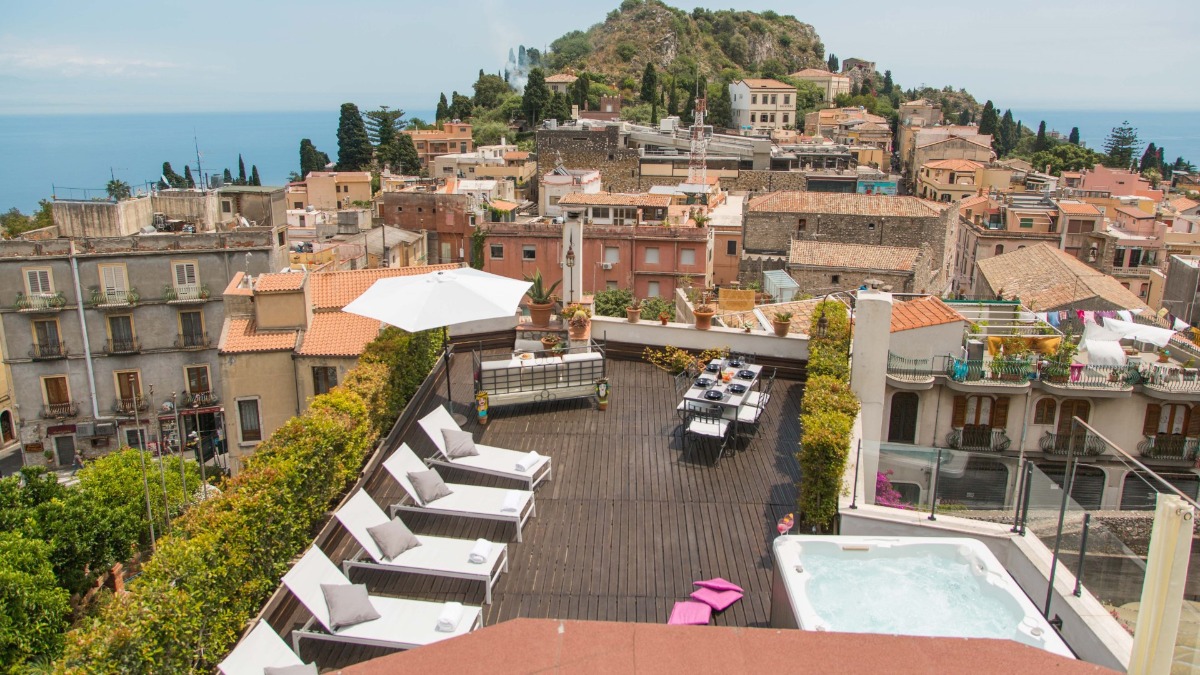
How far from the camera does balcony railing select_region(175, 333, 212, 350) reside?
97.1ft

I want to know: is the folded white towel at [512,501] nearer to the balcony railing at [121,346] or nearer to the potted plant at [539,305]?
the potted plant at [539,305]

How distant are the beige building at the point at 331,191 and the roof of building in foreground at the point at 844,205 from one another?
4082 centimetres

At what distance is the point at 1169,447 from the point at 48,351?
116ft

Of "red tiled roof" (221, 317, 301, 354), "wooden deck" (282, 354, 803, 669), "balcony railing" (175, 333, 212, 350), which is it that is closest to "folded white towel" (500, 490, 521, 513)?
"wooden deck" (282, 354, 803, 669)

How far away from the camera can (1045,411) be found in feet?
65.2

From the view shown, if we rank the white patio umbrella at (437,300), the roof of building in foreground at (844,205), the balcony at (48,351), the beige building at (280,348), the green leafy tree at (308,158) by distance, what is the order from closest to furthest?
1. the white patio umbrella at (437,300)
2. the beige building at (280,348)
3. the balcony at (48,351)
4. the roof of building in foreground at (844,205)
5. the green leafy tree at (308,158)

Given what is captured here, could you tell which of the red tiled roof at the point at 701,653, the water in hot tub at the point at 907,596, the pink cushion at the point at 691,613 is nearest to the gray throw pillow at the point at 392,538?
the pink cushion at the point at 691,613

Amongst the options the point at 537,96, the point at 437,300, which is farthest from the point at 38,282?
the point at 537,96

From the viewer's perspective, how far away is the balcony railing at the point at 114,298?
28.6 metres

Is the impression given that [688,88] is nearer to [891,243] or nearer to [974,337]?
[891,243]

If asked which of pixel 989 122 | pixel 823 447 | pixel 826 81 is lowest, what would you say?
pixel 823 447

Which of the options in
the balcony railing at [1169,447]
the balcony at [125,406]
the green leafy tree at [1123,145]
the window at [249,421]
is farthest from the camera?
the green leafy tree at [1123,145]

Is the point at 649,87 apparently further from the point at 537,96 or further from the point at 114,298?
the point at 114,298

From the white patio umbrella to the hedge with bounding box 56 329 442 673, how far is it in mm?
897
